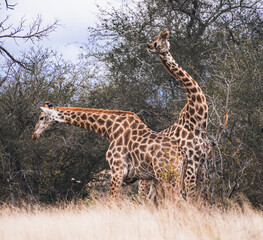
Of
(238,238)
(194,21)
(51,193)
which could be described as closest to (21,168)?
(51,193)

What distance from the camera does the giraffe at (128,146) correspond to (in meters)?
7.15

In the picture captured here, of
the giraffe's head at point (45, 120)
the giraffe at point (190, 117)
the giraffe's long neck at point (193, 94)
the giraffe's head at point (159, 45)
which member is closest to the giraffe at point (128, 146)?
the giraffe's head at point (45, 120)

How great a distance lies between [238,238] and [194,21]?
12.6m

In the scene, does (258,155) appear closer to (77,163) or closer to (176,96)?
(77,163)

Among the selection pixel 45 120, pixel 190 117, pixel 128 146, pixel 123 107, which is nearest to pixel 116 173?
pixel 128 146

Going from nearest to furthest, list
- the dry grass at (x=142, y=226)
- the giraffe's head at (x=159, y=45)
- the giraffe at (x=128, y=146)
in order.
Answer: the dry grass at (x=142, y=226) < the giraffe at (x=128, y=146) < the giraffe's head at (x=159, y=45)

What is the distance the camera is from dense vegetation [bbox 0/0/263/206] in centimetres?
920

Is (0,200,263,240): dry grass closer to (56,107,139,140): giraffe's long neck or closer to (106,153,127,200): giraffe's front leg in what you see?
(106,153,127,200): giraffe's front leg

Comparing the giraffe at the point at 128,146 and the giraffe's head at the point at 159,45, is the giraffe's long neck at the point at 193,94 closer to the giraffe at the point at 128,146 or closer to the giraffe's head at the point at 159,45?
the giraffe's head at the point at 159,45

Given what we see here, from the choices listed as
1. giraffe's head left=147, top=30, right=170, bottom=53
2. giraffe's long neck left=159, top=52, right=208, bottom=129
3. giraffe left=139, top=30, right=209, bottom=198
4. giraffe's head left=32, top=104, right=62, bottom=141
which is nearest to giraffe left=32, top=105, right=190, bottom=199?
giraffe's head left=32, top=104, right=62, bottom=141

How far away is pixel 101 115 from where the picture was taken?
8.16 metres

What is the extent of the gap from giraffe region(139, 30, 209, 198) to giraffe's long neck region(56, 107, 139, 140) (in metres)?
0.97

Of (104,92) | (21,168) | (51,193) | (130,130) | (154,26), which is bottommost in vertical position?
(51,193)

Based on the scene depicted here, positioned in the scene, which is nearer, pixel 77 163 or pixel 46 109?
pixel 46 109
